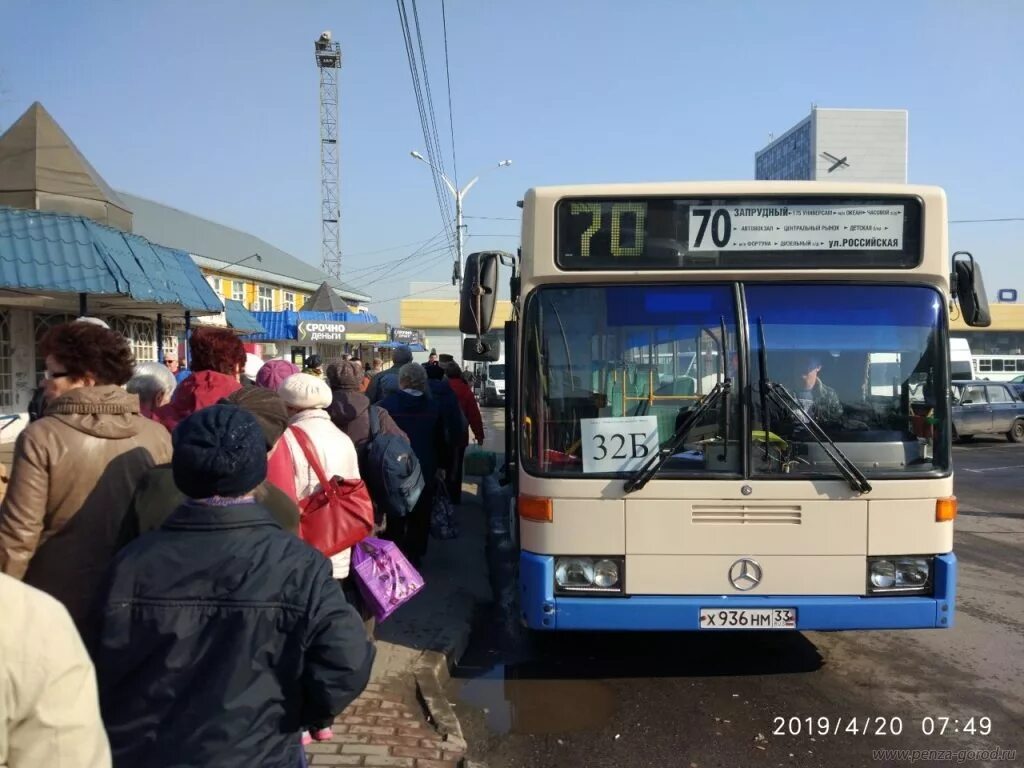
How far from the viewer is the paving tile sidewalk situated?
3930 mm

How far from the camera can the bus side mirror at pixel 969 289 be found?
5133 mm

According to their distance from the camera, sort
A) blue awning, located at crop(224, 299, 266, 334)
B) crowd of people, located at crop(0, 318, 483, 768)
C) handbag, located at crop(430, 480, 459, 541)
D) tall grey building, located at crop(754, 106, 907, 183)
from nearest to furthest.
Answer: crowd of people, located at crop(0, 318, 483, 768), handbag, located at crop(430, 480, 459, 541), blue awning, located at crop(224, 299, 266, 334), tall grey building, located at crop(754, 106, 907, 183)

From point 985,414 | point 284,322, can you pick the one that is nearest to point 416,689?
point 985,414

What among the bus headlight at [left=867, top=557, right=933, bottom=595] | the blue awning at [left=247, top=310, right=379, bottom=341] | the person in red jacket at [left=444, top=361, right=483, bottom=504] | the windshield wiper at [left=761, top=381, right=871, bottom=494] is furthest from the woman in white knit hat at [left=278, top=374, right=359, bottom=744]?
the blue awning at [left=247, top=310, right=379, bottom=341]

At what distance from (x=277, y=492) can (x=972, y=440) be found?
79.8ft

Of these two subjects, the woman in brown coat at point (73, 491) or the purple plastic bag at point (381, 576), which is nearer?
the woman in brown coat at point (73, 491)

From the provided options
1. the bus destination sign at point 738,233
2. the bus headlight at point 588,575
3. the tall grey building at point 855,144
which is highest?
the tall grey building at point 855,144

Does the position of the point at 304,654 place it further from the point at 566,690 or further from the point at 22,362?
the point at 22,362

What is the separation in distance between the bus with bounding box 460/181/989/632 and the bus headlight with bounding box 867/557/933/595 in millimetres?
12

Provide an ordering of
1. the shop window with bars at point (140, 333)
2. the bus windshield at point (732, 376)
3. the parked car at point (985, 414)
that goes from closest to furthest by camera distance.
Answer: the bus windshield at point (732, 376) < the shop window with bars at point (140, 333) < the parked car at point (985, 414)

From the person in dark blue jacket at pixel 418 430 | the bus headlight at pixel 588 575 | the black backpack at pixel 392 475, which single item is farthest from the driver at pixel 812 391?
the person in dark blue jacket at pixel 418 430

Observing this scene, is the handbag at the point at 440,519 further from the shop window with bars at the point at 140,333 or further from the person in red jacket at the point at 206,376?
the shop window with bars at the point at 140,333

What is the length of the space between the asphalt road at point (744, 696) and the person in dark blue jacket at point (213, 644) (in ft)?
7.91
